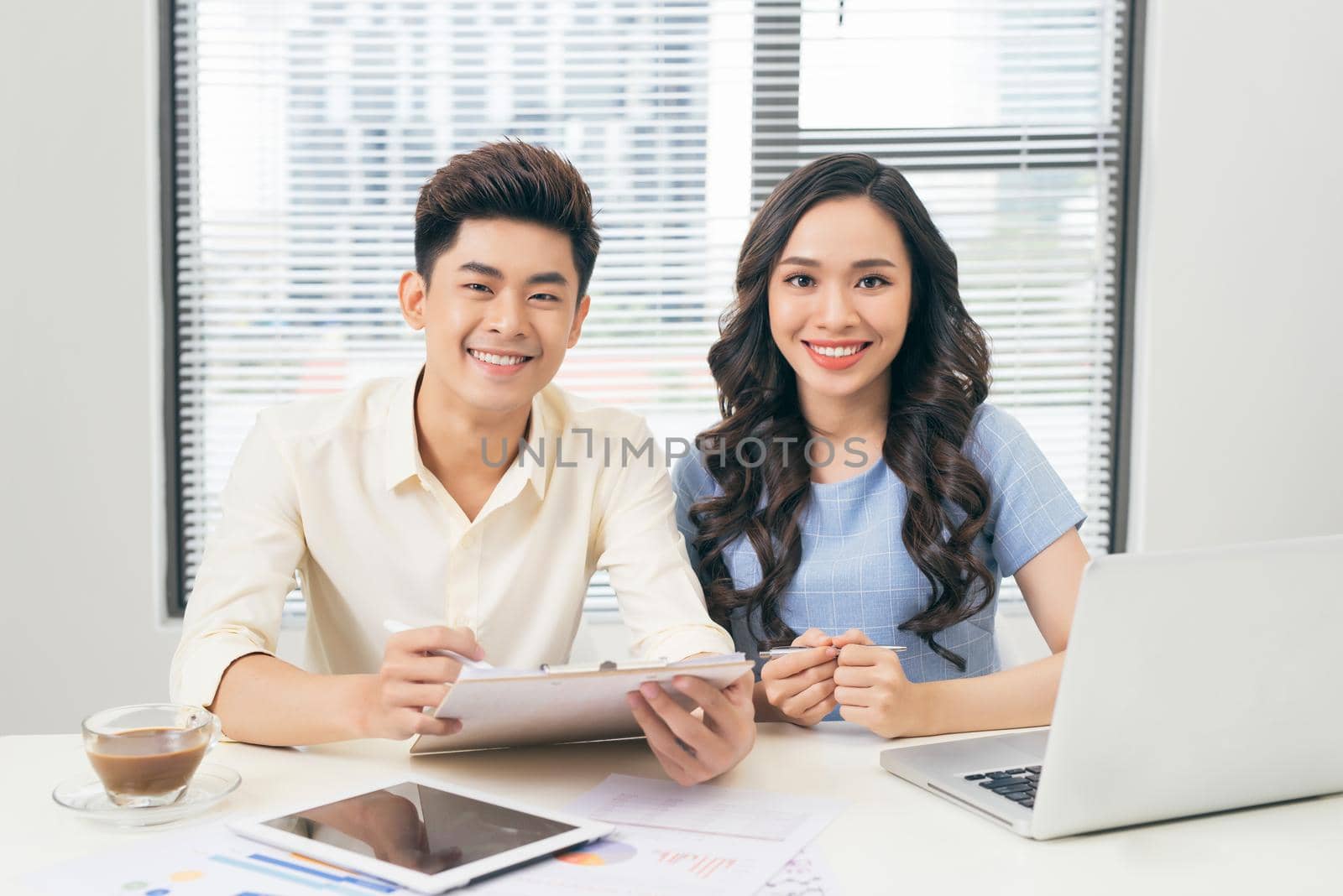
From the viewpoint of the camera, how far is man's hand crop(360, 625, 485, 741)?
115 cm

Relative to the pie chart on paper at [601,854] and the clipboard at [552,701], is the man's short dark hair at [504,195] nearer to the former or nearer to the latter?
the clipboard at [552,701]

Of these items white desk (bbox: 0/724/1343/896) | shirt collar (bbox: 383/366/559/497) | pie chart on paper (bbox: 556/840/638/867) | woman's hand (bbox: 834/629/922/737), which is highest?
shirt collar (bbox: 383/366/559/497)

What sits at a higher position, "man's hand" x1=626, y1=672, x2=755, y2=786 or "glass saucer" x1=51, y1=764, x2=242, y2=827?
"man's hand" x1=626, y1=672, x2=755, y2=786

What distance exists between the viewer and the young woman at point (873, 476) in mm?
1783

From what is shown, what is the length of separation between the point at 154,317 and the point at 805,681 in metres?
2.12

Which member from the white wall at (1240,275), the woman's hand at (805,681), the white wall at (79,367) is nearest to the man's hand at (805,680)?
the woman's hand at (805,681)

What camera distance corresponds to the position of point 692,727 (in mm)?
1158

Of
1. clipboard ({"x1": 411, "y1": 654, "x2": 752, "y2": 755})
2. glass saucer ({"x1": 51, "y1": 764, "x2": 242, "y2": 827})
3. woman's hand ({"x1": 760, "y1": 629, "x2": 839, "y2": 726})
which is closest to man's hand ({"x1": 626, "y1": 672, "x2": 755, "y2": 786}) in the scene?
clipboard ({"x1": 411, "y1": 654, "x2": 752, "y2": 755})

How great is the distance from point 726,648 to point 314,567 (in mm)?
627

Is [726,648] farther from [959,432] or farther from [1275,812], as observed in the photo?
[1275,812]

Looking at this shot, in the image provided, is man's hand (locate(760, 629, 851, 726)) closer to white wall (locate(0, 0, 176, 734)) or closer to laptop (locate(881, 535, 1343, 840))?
laptop (locate(881, 535, 1343, 840))

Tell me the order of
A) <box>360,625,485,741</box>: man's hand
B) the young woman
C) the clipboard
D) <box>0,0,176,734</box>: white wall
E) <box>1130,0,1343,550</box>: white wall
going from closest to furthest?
1. the clipboard
2. <box>360,625,485,741</box>: man's hand
3. the young woman
4. <box>0,0,176,734</box>: white wall
5. <box>1130,0,1343,550</box>: white wall

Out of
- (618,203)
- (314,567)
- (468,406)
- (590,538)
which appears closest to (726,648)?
(590,538)

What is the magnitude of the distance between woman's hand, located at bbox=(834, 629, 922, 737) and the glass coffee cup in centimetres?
70
